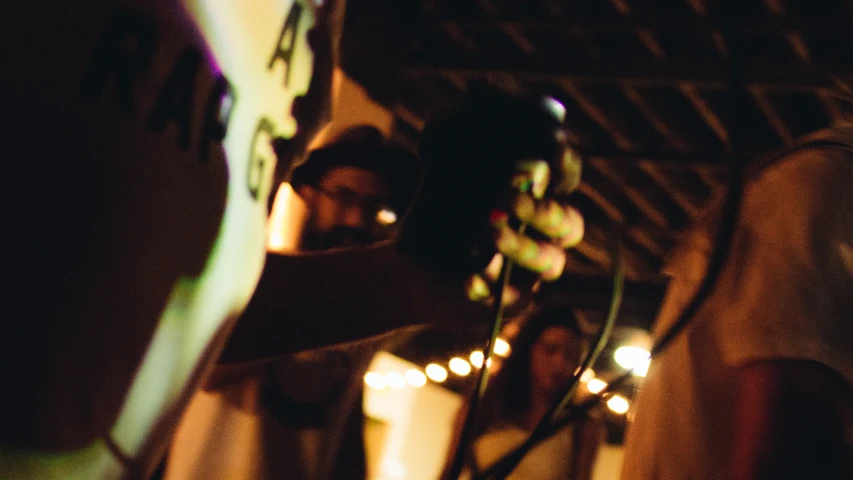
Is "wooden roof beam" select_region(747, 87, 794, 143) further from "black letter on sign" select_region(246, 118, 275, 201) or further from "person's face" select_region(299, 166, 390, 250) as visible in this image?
"black letter on sign" select_region(246, 118, 275, 201)

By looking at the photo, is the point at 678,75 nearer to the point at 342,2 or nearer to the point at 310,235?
the point at 310,235

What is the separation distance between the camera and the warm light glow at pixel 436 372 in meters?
6.00

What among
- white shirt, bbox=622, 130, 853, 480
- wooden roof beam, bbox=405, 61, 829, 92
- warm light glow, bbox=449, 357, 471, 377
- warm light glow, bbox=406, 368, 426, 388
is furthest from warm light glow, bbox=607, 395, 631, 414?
white shirt, bbox=622, 130, 853, 480

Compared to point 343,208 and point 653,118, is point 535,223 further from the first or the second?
point 653,118

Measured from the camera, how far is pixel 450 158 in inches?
26.0

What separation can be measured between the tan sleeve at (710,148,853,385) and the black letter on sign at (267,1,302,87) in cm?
42

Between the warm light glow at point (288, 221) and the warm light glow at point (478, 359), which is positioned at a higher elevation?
the warm light glow at point (288, 221)

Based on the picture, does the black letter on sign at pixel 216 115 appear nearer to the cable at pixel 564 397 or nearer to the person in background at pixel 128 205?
the person in background at pixel 128 205

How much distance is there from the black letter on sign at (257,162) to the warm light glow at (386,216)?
70 cm

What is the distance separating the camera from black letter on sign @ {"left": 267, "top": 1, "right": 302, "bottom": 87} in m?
0.43

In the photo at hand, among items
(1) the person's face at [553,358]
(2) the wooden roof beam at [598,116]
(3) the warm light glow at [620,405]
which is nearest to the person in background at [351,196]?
(1) the person's face at [553,358]

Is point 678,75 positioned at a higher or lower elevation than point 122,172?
higher

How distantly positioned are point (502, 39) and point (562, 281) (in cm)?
270

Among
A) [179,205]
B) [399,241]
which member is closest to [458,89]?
[399,241]
